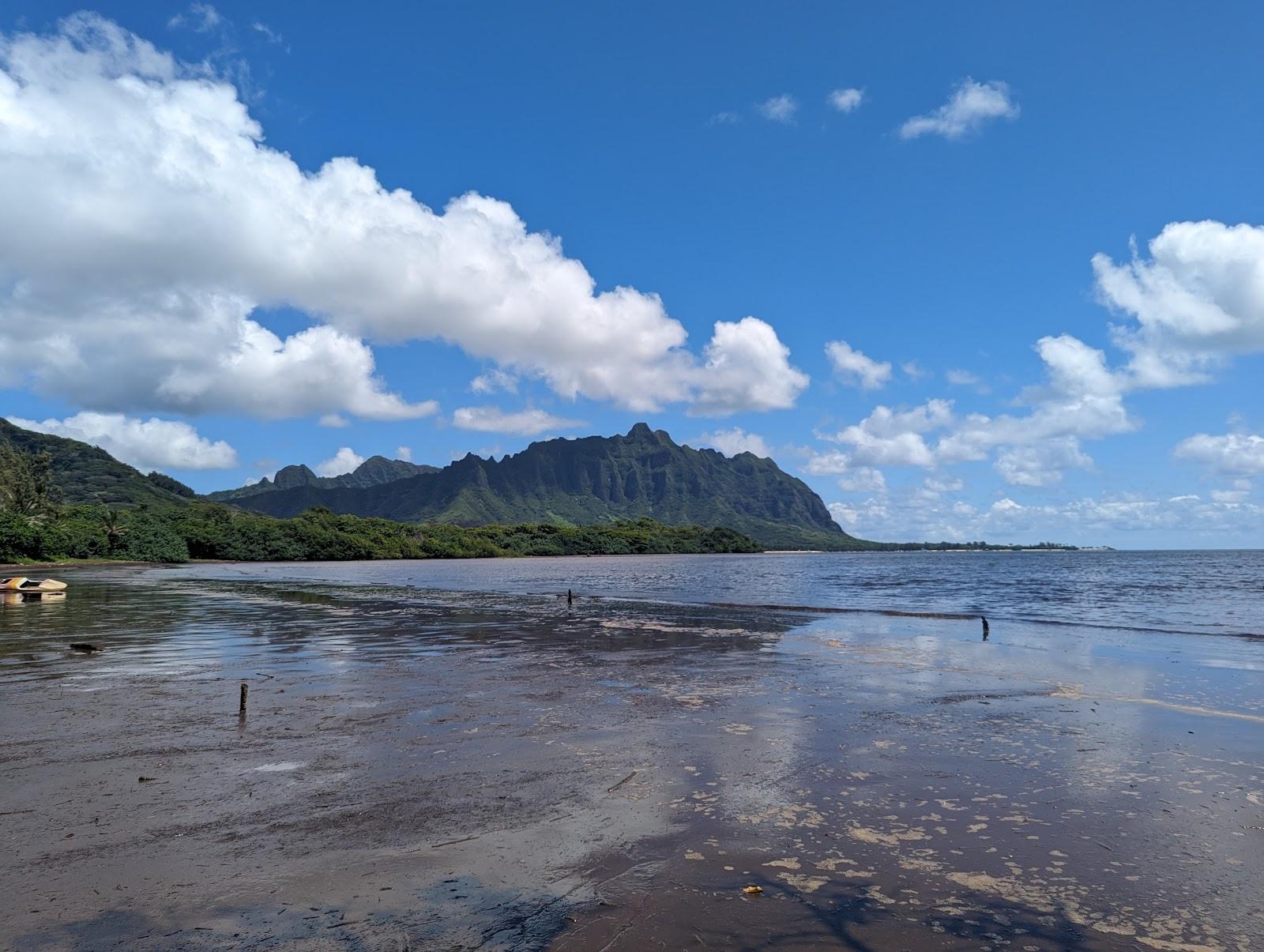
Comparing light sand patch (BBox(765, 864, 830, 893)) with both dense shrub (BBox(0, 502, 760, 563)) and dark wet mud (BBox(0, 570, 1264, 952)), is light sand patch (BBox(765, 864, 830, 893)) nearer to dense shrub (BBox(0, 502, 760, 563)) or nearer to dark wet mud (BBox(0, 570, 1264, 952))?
dark wet mud (BBox(0, 570, 1264, 952))

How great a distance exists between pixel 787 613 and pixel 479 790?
4255 cm

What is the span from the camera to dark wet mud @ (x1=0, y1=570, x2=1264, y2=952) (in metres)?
8.09

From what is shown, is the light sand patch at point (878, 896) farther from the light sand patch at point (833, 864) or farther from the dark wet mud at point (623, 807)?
the light sand patch at point (833, 864)

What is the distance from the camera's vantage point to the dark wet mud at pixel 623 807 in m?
8.09

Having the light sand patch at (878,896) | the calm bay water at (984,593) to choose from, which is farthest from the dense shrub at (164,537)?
the light sand patch at (878,896)

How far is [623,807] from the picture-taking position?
38.6 ft

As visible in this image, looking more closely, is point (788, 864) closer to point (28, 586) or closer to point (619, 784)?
point (619, 784)

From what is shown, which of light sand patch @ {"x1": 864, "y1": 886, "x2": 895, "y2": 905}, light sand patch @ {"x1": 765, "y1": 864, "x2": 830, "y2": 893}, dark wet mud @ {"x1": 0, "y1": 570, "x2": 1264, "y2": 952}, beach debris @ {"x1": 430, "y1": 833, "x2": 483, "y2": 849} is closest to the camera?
dark wet mud @ {"x1": 0, "y1": 570, "x2": 1264, "y2": 952}

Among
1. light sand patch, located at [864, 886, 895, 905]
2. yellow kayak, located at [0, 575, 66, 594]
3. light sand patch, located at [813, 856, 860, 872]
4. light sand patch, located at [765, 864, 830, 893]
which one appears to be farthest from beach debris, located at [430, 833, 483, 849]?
yellow kayak, located at [0, 575, 66, 594]

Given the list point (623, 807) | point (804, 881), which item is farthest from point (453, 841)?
point (804, 881)

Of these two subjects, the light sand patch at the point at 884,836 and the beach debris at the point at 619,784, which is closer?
the light sand patch at the point at 884,836

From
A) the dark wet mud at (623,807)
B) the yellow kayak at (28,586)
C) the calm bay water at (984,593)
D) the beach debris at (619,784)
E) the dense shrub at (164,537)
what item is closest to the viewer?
the dark wet mud at (623,807)

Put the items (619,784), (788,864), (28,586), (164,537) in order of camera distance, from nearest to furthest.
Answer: (788,864) < (619,784) < (28,586) < (164,537)

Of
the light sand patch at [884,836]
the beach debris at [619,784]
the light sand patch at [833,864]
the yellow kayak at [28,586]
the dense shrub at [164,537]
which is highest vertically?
the dense shrub at [164,537]
